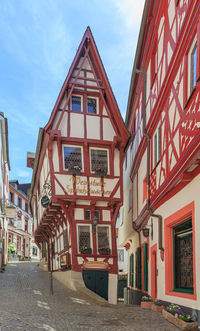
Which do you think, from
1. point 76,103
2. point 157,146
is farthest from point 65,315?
point 76,103

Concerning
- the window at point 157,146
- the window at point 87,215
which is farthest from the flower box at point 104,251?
the window at point 157,146

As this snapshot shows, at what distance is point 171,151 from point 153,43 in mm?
5546

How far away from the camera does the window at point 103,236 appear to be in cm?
1723

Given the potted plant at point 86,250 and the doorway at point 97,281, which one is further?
the potted plant at point 86,250

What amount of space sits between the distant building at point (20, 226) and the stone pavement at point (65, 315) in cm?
3044

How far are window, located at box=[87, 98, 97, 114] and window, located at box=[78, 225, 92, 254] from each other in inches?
225

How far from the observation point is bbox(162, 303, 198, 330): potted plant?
7.74 meters

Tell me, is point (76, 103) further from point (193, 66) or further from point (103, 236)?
point (193, 66)

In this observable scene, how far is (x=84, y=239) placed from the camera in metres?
17.0

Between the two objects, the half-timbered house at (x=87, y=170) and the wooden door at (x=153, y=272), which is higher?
the half-timbered house at (x=87, y=170)

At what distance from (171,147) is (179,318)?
445cm

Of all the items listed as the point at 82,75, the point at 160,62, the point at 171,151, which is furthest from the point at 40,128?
the point at 171,151

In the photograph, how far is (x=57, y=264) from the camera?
2136 cm

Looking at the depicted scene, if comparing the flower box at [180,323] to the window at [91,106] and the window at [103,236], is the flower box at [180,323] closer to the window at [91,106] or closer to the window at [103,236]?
the window at [103,236]
